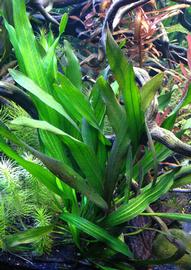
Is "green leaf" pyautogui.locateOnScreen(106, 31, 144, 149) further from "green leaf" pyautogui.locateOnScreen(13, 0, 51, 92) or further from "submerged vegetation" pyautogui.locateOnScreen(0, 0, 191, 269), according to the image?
"green leaf" pyautogui.locateOnScreen(13, 0, 51, 92)

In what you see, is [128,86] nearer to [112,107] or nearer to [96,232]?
[112,107]

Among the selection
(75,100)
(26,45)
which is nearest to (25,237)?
(75,100)

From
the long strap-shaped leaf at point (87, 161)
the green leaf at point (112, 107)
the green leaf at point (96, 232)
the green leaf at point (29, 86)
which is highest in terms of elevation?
the green leaf at point (29, 86)

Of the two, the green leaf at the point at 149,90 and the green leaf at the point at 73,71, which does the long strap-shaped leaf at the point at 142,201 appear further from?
the green leaf at the point at 73,71

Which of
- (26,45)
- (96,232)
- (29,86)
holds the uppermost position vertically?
(26,45)

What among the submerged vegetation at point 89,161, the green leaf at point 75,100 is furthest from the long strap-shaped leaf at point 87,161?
the green leaf at point 75,100

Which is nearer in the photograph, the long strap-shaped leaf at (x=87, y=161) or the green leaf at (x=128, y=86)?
the green leaf at (x=128, y=86)
